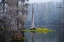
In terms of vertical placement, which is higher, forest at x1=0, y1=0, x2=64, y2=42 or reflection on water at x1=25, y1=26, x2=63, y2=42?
forest at x1=0, y1=0, x2=64, y2=42

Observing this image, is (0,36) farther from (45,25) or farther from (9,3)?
(45,25)

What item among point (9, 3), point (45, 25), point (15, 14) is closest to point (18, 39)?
point (15, 14)

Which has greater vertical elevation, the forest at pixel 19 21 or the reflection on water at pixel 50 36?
the forest at pixel 19 21

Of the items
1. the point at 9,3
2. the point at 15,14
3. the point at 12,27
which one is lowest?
the point at 12,27

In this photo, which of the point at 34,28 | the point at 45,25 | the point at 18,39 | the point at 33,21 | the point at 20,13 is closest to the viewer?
the point at 18,39

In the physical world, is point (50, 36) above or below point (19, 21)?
below

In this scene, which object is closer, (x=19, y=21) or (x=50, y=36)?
(x=19, y=21)

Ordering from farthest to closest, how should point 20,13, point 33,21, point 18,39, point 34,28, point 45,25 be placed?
1. point 45,25
2. point 33,21
3. point 34,28
4. point 20,13
5. point 18,39

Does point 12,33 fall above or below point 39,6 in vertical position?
below

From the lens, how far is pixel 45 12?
31.8ft

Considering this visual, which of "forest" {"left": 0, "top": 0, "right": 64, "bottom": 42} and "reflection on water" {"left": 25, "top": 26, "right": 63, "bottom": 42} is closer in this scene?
"reflection on water" {"left": 25, "top": 26, "right": 63, "bottom": 42}

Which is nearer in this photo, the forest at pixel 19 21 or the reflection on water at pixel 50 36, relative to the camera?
the reflection on water at pixel 50 36

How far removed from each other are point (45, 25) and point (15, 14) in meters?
2.41

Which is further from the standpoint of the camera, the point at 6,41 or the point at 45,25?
the point at 45,25
